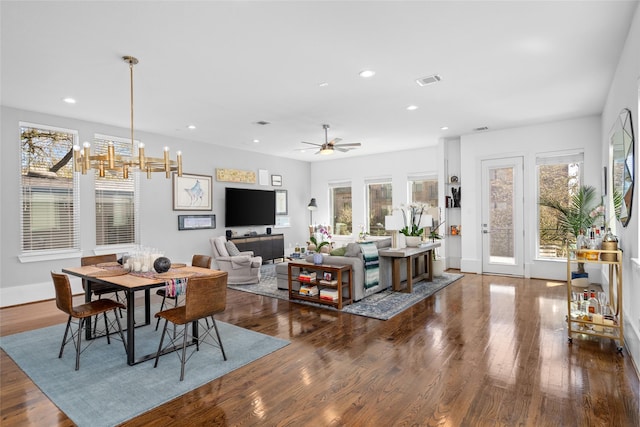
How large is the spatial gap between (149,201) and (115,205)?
1.94ft

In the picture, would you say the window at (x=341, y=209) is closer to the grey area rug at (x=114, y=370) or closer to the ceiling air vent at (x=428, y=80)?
the ceiling air vent at (x=428, y=80)

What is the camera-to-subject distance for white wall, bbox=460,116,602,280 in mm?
6102

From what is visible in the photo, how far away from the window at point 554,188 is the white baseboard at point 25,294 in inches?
332

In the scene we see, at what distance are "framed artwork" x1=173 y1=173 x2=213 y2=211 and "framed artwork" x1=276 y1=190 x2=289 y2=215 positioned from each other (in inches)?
83.8

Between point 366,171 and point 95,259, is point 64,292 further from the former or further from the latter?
point 366,171

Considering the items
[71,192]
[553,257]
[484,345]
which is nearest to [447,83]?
[484,345]

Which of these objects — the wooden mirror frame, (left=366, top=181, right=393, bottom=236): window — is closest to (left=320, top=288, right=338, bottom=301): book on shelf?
the wooden mirror frame

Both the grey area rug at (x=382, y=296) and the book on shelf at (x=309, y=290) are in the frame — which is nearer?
the grey area rug at (x=382, y=296)

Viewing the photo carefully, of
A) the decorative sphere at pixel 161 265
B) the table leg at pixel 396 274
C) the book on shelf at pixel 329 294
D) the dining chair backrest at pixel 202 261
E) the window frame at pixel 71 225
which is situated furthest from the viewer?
the table leg at pixel 396 274

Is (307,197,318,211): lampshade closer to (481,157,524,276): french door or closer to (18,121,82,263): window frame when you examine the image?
(481,157,524,276): french door

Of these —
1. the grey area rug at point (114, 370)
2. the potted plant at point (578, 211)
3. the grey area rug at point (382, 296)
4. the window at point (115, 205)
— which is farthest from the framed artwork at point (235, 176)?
the potted plant at point (578, 211)

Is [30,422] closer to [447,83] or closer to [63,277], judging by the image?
[63,277]

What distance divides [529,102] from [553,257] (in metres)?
3.03

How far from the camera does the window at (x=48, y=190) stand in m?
5.23
